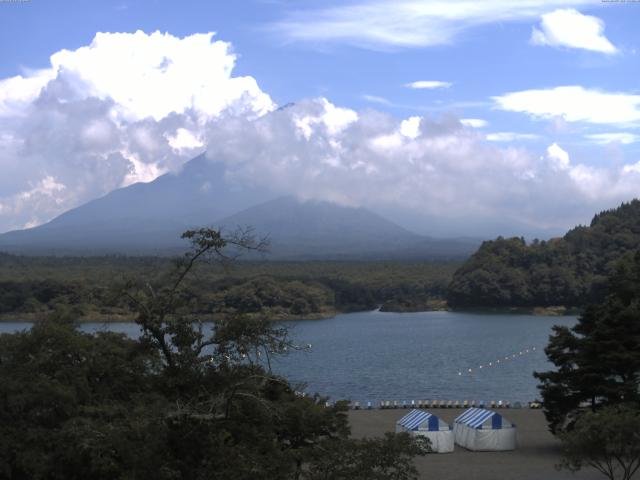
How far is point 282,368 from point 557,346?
→ 20.0 meters

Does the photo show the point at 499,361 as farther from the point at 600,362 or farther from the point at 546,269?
the point at 546,269

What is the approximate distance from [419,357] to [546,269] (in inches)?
1392

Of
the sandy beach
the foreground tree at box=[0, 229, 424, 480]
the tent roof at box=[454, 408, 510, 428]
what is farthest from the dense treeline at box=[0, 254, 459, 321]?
the foreground tree at box=[0, 229, 424, 480]

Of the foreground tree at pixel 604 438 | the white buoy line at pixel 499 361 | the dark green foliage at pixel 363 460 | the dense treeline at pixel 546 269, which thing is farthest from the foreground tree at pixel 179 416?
the dense treeline at pixel 546 269

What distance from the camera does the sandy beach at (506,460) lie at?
16.3m

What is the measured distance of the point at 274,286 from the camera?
6506 centimetres

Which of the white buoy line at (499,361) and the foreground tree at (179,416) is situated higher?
the foreground tree at (179,416)

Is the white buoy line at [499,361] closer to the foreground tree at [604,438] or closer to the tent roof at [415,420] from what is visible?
the tent roof at [415,420]

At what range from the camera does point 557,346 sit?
1908cm

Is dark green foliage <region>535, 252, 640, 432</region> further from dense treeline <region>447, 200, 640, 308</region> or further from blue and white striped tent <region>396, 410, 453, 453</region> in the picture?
dense treeline <region>447, 200, 640, 308</region>

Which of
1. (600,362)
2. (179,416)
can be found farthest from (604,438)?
(179,416)

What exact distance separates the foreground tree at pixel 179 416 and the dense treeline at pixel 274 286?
31430 millimetres

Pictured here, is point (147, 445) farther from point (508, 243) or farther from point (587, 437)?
point (508, 243)

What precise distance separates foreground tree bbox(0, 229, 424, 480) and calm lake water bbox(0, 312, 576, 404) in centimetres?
951
